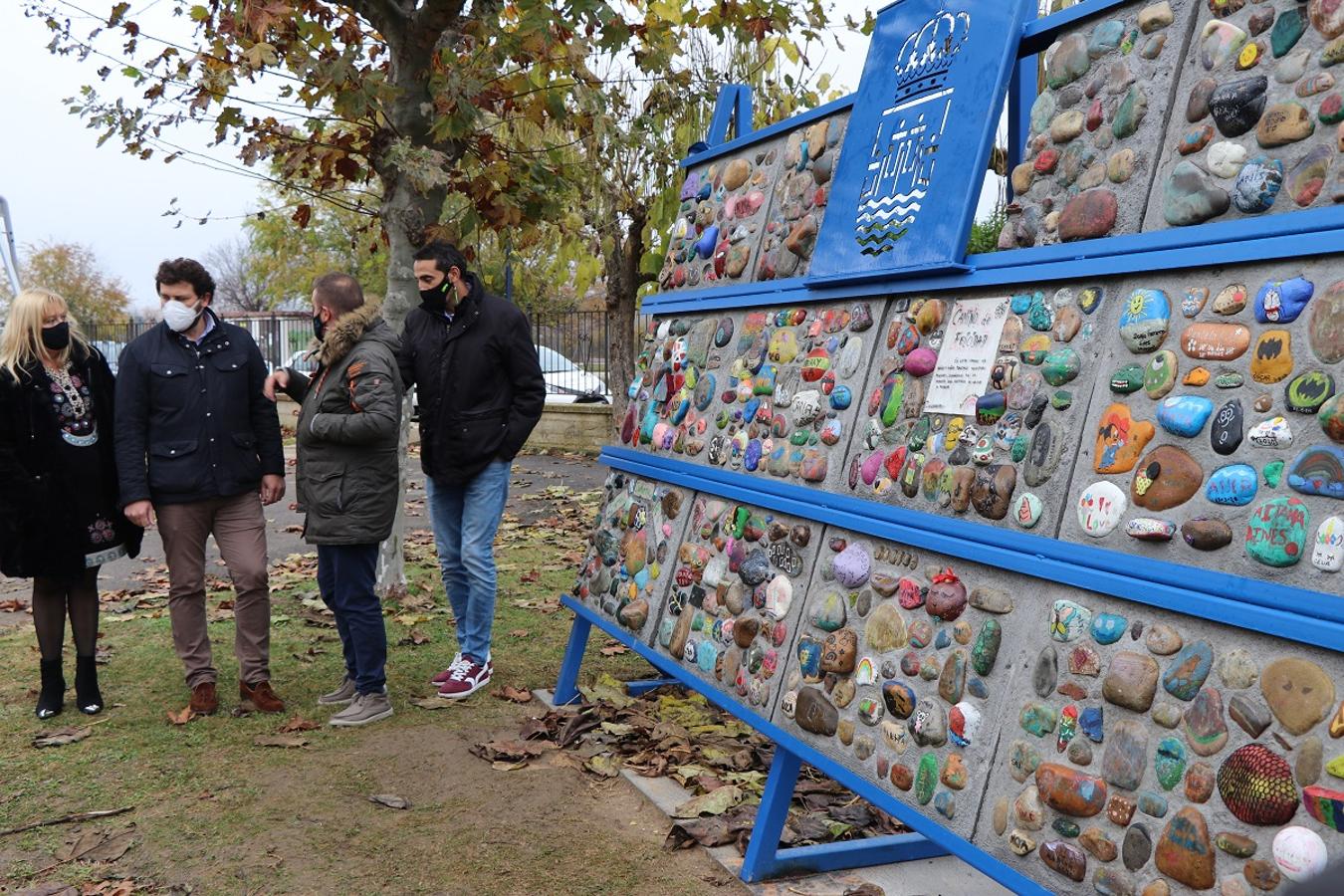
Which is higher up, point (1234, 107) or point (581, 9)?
point (581, 9)

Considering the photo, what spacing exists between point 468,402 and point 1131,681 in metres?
3.46

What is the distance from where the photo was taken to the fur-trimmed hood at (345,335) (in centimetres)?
497

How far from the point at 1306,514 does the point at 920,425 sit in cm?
115

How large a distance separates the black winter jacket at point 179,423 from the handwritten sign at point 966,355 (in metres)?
3.05

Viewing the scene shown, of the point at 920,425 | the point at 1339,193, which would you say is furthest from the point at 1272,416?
the point at 920,425

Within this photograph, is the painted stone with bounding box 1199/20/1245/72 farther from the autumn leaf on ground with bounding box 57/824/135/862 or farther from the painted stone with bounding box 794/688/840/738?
the autumn leaf on ground with bounding box 57/824/135/862

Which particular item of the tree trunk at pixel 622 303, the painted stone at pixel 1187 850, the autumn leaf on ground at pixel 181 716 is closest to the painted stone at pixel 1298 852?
the painted stone at pixel 1187 850

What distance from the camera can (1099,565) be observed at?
2.42m

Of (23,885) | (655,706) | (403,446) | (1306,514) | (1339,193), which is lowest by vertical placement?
(23,885)

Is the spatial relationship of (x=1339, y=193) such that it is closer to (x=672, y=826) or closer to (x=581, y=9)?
(x=672, y=826)

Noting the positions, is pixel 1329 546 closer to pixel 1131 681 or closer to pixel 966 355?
pixel 1131 681

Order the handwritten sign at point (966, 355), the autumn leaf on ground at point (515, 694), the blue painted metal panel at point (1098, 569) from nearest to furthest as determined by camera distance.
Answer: the blue painted metal panel at point (1098, 569), the handwritten sign at point (966, 355), the autumn leaf on ground at point (515, 694)

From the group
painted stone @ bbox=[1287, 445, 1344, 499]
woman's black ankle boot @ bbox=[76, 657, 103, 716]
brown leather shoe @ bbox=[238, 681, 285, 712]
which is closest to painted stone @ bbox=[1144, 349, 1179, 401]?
painted stone @ bbox=[1287, 445, 1344, 499]

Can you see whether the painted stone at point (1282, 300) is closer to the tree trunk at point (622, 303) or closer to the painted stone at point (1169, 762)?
the painted stone at point (1169, 762)
